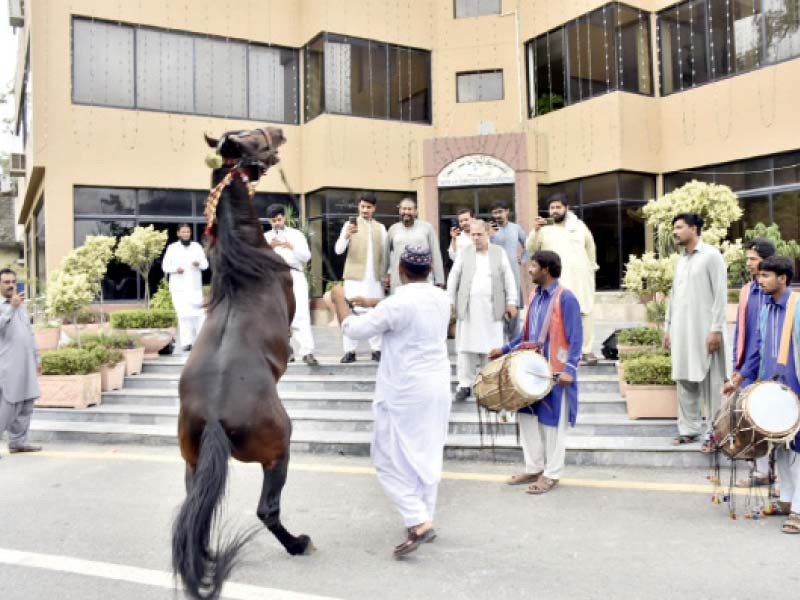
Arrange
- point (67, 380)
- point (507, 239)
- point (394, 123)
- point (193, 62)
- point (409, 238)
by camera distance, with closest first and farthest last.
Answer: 1. point (409, 238)
2. point (507, 239)
3. point (67, 380)
4. point (193, 62)
5. point (394, 123)

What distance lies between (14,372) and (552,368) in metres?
5.78

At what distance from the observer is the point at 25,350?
25.2ft

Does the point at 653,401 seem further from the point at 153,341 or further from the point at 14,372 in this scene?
the point at 153,341

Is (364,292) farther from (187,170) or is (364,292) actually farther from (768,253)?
(187,170)

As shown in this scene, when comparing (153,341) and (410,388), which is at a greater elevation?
(153,341)

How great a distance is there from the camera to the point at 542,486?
5633 millimetres

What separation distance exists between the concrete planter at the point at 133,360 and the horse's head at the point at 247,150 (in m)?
6.38

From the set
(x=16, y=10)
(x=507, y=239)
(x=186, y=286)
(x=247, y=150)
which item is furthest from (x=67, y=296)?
(x=16, y=10)

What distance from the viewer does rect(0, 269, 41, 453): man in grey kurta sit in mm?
7523

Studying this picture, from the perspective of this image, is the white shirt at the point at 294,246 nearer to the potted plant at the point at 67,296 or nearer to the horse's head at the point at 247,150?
the potted plant at the point at 67,296

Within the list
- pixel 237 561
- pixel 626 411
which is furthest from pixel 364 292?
pixel 237 561

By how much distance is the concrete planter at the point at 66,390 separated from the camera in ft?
29.0

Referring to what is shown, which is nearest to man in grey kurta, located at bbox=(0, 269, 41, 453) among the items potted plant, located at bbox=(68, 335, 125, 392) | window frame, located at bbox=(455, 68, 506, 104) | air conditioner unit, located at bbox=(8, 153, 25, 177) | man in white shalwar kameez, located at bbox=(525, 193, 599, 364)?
potted plant, located at bbox=(68, 335, 125, 392)

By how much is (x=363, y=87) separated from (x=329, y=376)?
458 inches
